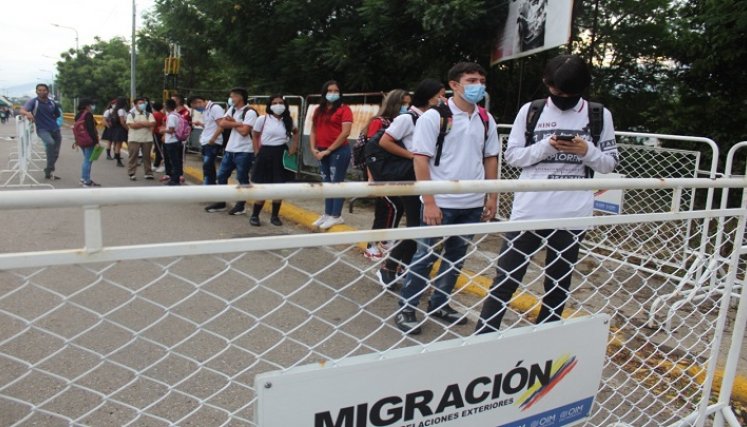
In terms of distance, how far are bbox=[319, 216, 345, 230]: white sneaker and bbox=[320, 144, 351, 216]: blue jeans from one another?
0.06m

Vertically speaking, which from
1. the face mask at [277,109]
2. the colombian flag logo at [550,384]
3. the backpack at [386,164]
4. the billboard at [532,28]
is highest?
the billboard at [532,28]

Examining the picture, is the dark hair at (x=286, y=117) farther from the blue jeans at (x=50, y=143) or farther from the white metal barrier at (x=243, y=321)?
the blue jeans at (x=50, y=143)

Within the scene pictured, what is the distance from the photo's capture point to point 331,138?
6.29m

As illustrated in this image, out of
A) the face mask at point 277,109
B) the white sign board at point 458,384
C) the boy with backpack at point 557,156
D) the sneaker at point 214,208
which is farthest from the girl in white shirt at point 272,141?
the white sign board at point 458,384

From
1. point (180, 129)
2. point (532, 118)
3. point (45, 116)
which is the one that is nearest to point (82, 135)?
point (45, 116)

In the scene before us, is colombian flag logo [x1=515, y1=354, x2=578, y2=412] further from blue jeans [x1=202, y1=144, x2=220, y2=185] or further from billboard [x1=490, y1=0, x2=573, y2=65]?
blue jeans [x1=202, y1=144, x2=220, y2=185]

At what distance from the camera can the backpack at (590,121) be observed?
8.94 feet

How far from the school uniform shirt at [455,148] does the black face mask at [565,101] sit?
73 cm

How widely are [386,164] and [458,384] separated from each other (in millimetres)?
3031

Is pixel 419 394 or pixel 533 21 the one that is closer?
pixel 419 394

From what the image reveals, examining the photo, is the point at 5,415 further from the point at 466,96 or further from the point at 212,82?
the point at 212,82

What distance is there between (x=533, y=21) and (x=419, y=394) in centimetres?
626

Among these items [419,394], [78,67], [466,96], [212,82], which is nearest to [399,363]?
[419,394]

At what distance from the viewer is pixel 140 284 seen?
164 inches
